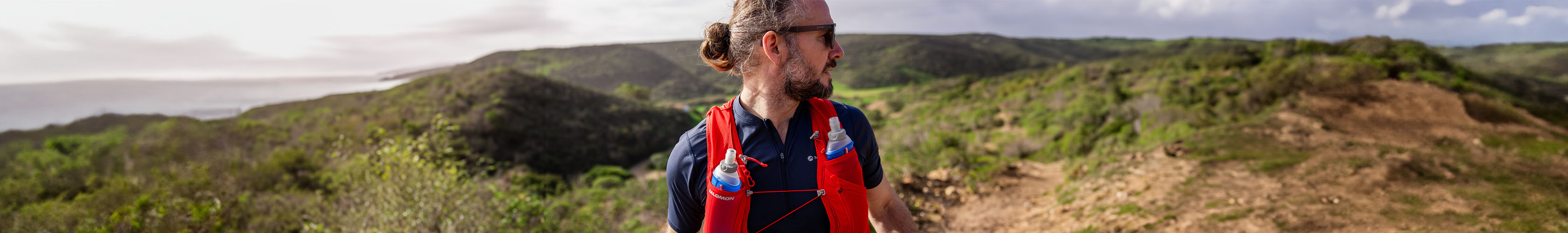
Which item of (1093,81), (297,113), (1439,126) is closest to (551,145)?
(297,113)

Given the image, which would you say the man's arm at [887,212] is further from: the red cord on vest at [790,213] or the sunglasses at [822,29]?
the sunglasses at [822,29]

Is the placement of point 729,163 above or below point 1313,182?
above

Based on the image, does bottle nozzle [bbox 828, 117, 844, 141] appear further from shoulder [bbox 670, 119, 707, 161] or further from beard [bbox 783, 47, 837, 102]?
shoulder [bbox 670, 119, 707, 161]

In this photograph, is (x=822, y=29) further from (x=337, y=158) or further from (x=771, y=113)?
(x=337, y=158)

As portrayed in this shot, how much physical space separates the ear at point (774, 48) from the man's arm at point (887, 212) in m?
0.49

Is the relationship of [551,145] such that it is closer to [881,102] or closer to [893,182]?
[881,102]

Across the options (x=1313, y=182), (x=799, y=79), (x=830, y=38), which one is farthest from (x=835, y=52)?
(x=1313, y=182)

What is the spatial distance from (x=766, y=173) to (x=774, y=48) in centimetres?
28

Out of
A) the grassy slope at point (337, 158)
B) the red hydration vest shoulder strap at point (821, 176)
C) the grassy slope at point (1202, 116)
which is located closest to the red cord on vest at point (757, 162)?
the red hydration vest shoulder strap at point (821, 176)

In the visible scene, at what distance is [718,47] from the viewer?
1.25 m

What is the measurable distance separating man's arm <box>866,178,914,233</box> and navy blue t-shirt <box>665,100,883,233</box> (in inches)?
9.0

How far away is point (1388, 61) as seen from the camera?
1466 centimetres

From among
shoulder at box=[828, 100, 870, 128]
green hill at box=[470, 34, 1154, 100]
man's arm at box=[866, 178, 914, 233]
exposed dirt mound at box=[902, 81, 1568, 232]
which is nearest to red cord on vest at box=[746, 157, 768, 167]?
shoulder at box=[828, 100, 870, 128]

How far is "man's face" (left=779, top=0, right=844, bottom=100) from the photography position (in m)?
1.15
